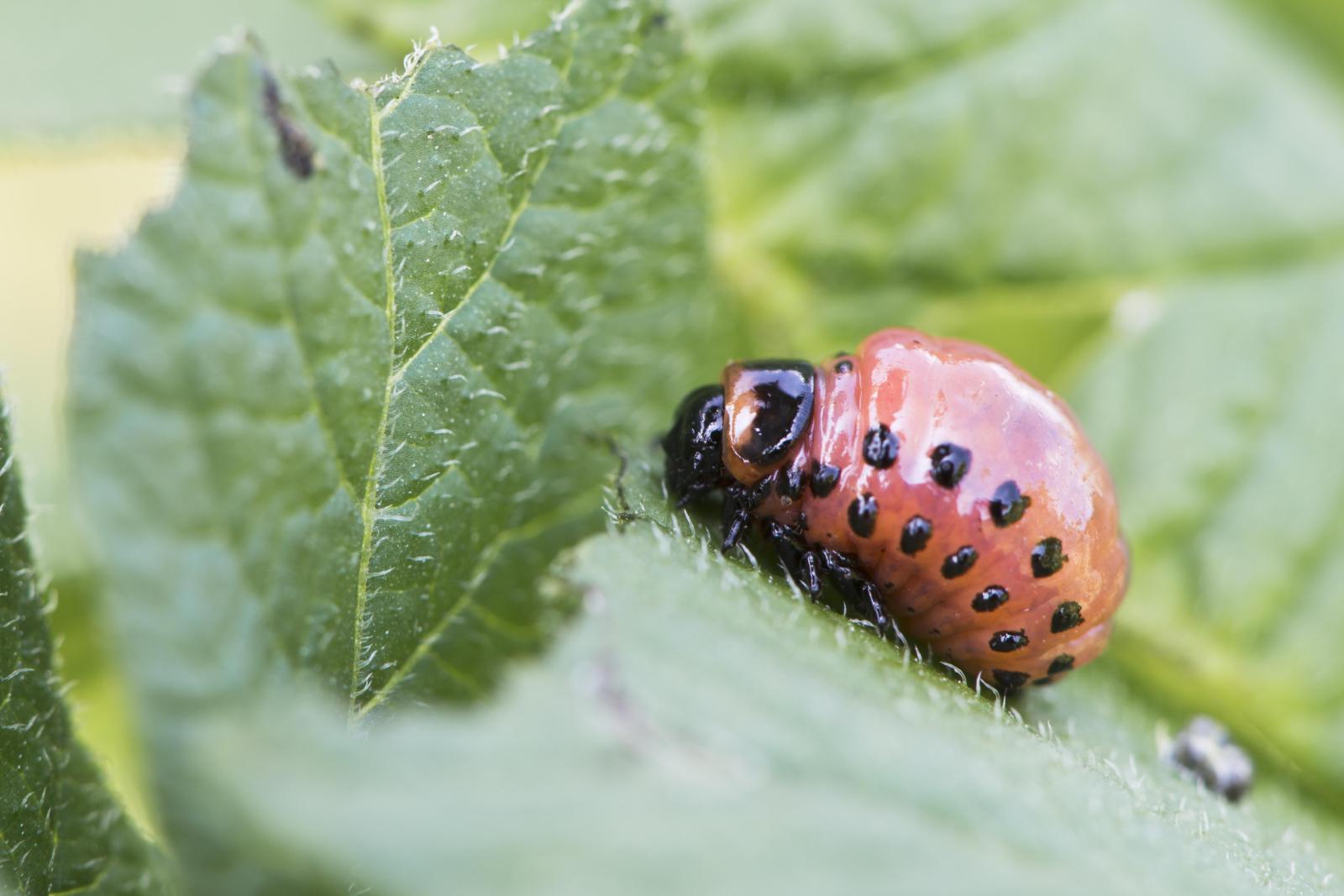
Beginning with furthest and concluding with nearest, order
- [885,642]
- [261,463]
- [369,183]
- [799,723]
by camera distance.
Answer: [885,642], [369,183], [261,463], [799,723]

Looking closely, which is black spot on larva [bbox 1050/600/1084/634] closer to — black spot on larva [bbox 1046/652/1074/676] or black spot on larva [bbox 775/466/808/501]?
black spot on larva [bbox 1046/652/1074/676]

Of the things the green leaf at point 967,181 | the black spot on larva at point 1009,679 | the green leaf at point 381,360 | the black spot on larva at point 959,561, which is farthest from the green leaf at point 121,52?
the black spot on larva at point 1009,679

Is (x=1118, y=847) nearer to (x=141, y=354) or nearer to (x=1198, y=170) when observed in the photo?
(x=141, y=354)

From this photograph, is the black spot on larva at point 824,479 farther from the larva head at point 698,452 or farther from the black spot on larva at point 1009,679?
the black spot on larva at point 1009,679

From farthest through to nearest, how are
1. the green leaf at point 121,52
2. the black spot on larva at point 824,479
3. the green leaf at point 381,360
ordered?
the green leaf at point 121,52 < the black spot on larva at point 824,479 < the green leaf at point 381,360

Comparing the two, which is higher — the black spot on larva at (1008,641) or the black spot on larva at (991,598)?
the black spot on larva at (991,598)

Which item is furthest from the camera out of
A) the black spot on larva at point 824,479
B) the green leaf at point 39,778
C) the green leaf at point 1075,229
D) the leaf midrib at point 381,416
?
the green leaf at point 1075,229

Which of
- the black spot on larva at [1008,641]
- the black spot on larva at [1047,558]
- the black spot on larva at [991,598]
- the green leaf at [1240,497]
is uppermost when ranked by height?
the black spot on larva at [1047,558]

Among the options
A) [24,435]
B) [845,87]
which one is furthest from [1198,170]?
[24,435]
